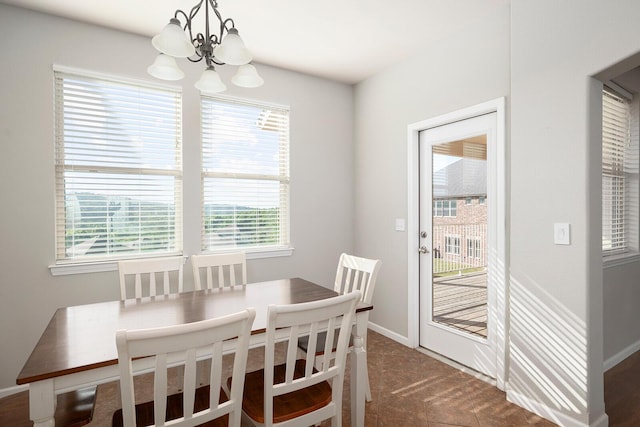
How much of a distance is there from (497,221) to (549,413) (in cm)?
129

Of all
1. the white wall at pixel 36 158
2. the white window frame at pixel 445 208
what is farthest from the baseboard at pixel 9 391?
the white window frame at pixel 445 208

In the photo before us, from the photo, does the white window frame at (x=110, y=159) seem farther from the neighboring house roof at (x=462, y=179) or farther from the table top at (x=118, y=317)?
the neighboring house roof at (x=462, y=179)

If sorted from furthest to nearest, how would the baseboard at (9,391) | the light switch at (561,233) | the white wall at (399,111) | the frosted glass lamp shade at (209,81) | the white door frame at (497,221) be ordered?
the white wall at (399,111), the white door frame at (497,221), the baseboard at (9,391), the light switch at (561,233), the frosted glass lamp shade at (209,81)

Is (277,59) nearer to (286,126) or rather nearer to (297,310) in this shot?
(286,126)

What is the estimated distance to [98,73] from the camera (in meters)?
2.75

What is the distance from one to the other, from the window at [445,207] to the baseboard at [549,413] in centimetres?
143

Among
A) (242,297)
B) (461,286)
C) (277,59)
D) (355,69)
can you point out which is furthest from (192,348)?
(355,69)

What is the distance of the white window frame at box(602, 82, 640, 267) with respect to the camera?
9.45 feet

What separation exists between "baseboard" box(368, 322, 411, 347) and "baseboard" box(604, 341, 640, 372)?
1.60 meters

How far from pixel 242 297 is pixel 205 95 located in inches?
79.2

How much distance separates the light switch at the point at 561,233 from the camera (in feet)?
6.80

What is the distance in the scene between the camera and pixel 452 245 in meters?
3.09

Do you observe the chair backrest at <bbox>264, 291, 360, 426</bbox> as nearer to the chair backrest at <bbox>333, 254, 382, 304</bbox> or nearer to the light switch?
the chair backrest at <bbox>333, 254, 382, 304</bbox>

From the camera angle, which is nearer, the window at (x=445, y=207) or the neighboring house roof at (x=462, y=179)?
the neighboring house roof at (x=462, y=179)
